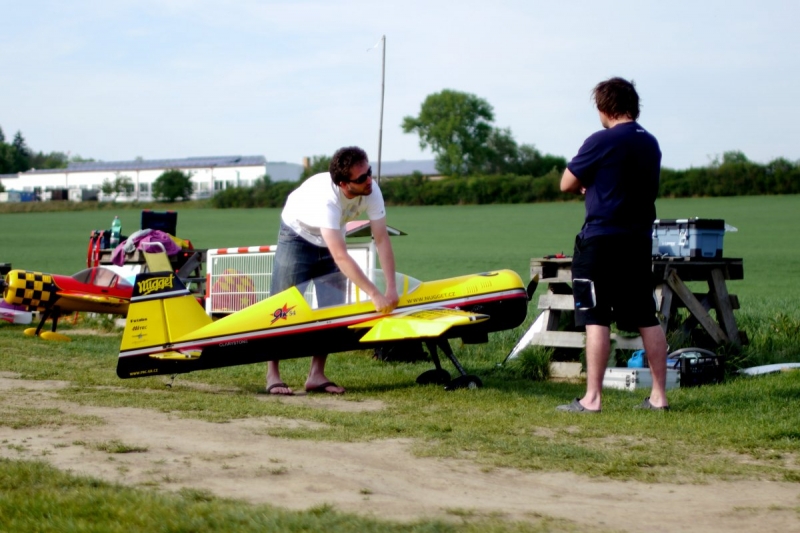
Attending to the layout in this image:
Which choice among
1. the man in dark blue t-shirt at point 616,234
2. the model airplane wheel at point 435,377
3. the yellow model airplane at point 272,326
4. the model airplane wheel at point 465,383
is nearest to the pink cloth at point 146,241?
the yellow model airplane at point 272,326

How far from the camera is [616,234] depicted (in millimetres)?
5973

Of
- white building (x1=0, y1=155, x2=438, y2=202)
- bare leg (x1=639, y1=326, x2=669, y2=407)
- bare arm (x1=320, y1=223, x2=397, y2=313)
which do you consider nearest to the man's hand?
bare arm (x1=320, y1=223, x2=397, y2=313)

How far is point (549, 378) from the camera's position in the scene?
26.0ft

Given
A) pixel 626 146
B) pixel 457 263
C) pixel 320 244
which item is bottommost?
pixel 457 263

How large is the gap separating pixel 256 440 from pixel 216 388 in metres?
2.37

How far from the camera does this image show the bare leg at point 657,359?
606cm

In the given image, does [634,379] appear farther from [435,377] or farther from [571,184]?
[571,184]

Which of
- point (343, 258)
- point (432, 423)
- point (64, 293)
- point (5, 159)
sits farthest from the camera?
point (5, 159)

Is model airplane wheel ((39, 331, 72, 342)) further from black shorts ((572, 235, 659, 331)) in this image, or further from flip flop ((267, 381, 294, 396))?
black shorts ((572, 235, 659, 331))

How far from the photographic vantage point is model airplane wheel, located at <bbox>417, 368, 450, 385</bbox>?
7320mm

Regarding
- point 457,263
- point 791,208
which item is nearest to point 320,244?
point 457,263

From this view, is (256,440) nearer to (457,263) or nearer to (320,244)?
(320,244)

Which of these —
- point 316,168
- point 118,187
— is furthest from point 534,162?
point 118,187

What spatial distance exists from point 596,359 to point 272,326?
93.1 inches
